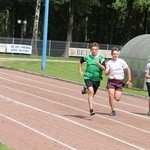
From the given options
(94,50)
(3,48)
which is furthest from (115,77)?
(3,48)

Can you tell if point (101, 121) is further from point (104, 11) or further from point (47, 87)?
point (104, 11)

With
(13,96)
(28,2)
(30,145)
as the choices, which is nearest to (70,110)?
(13,96)

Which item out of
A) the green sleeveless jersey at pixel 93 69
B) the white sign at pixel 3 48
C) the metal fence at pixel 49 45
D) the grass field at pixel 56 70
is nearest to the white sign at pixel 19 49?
the white sign at pixel 3 48

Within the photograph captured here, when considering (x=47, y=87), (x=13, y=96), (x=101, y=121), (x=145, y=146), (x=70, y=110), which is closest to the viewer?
(x=145, y=146)

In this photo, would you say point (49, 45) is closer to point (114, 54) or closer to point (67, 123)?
point (114, 54)

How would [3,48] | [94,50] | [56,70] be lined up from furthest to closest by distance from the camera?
[3,48], [56,70], [94,50]

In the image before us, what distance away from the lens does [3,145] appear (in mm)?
8969

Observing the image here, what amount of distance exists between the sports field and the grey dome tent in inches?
265

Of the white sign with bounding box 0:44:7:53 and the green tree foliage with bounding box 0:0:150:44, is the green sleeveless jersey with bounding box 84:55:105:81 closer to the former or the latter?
the white sign with bounding box 0:44:7:53

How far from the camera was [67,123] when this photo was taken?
40.9 feet

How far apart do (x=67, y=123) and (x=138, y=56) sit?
50.1ft

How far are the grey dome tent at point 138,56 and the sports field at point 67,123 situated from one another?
6725 millimetres

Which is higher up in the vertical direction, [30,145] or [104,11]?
[104,11]

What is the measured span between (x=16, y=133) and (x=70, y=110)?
15.5 feet
